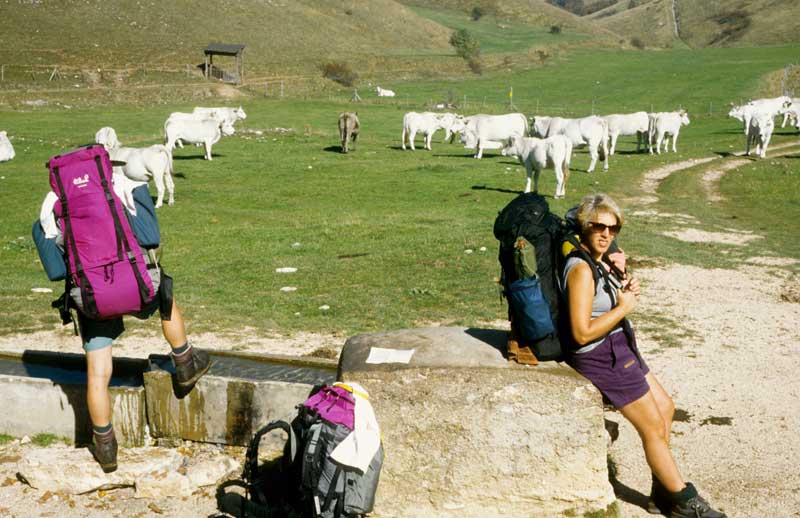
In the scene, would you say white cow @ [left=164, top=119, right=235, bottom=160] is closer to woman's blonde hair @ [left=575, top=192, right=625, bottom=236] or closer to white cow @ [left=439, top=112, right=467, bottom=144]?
white cow @ [left=439, top=112, right=467, bottom=144]

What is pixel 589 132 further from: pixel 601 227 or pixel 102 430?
pixel 102 430

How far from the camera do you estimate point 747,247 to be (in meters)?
16.5

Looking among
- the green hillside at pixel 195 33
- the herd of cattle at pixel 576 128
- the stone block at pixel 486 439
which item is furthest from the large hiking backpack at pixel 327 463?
the green hillside at pixel 195 33

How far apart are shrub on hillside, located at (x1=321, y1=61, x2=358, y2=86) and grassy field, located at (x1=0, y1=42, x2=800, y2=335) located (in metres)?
29.5

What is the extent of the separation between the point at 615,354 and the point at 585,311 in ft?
1.48

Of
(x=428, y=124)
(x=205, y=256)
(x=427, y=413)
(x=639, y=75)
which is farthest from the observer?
(x=639, y=75)

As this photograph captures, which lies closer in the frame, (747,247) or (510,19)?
(747,247)

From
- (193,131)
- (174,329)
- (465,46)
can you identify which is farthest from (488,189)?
(465,46)

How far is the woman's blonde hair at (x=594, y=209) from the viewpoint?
225 inches

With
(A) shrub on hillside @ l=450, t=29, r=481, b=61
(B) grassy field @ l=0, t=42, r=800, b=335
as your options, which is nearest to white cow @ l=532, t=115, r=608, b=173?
(B) grassy field @ l=0, t=42, r=800, b=335

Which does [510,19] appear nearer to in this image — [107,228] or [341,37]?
[341,37]

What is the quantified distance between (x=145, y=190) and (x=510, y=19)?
148903mm

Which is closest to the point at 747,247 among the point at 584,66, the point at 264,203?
the point at 264,203

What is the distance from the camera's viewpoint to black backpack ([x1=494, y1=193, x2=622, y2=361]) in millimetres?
5539
